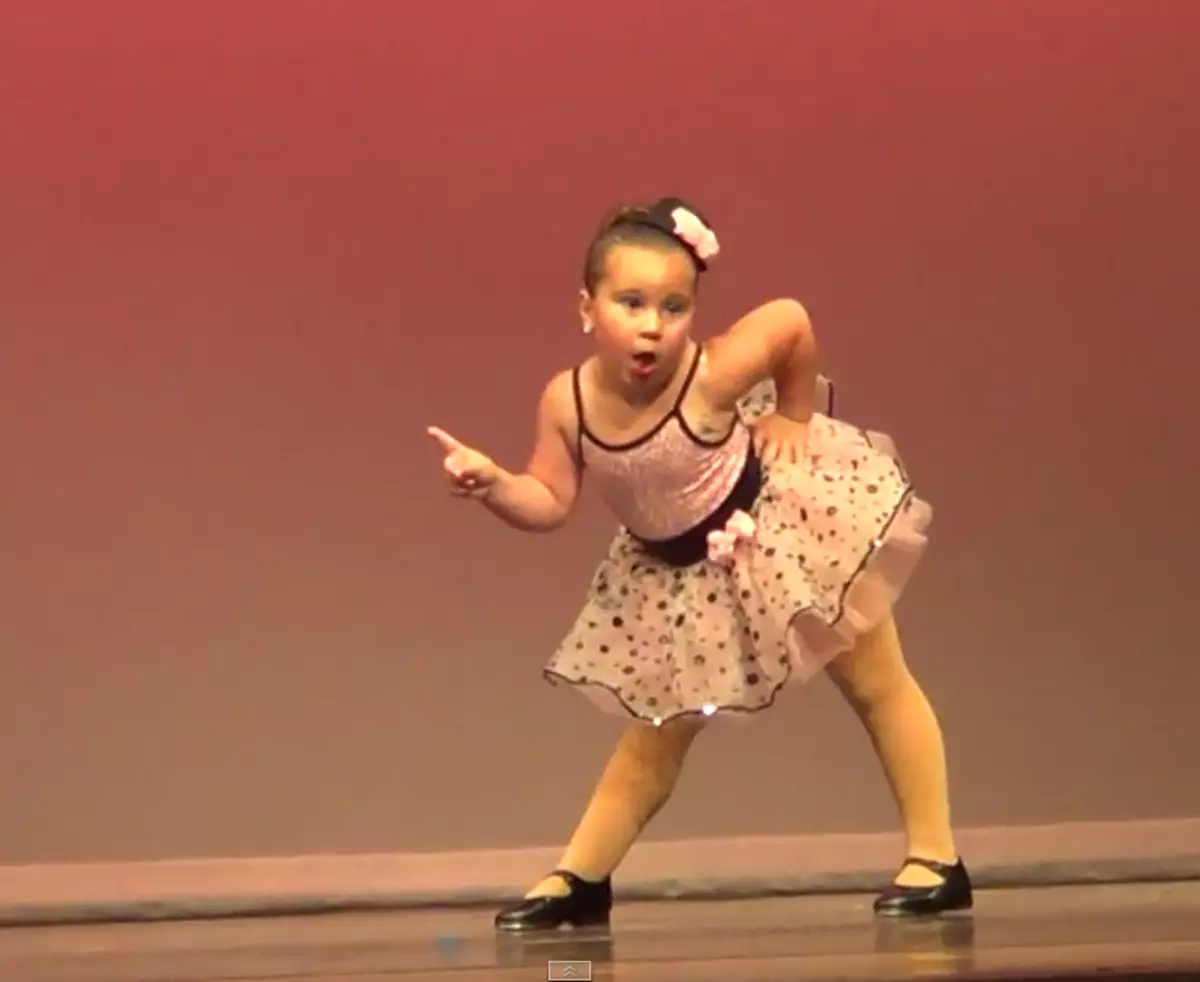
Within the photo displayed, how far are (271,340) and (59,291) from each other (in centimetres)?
18

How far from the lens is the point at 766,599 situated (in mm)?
993

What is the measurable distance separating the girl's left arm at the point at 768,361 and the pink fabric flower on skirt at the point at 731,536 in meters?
0.07

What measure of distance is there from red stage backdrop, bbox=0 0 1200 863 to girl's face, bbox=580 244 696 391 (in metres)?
0.51

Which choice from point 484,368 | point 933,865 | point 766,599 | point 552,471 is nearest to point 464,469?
point 552,471

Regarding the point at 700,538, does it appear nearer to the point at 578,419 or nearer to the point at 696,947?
the point at 578,419

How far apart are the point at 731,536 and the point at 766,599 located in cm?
4

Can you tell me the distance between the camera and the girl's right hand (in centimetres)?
95

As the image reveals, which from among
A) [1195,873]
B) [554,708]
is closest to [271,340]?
[554,708]

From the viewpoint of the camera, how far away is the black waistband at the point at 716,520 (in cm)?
102

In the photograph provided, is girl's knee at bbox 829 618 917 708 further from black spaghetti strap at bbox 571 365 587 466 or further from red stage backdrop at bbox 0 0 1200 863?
red stage backdrop at bbox 0 0 1200 863

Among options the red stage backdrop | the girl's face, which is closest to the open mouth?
the girl's face

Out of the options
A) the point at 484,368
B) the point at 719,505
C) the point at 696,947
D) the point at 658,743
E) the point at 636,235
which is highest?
the point at 484,368

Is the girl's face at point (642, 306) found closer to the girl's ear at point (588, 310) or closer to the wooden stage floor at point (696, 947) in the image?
the girl's ear at point (588, 310)

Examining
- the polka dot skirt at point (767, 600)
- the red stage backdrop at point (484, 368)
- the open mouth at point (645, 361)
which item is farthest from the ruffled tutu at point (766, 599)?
the red stage backdrop at point (484, 368)
